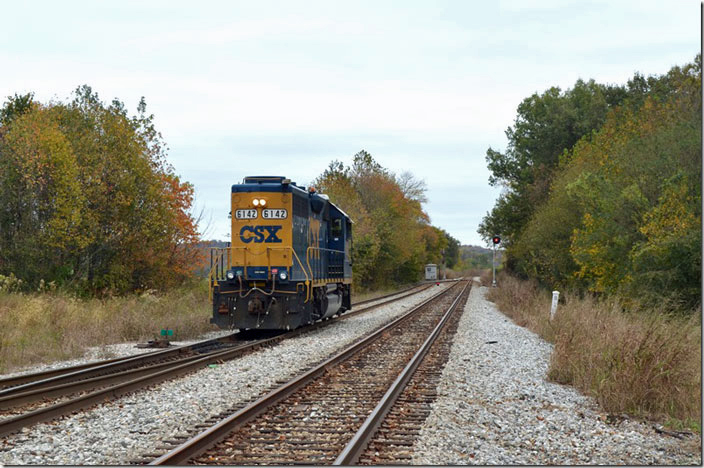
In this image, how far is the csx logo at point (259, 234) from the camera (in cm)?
1756

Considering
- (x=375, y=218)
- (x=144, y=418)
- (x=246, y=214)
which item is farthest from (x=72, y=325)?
(x=375, y=218)

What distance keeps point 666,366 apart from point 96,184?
2269cm

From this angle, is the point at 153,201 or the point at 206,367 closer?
the point at 206,367

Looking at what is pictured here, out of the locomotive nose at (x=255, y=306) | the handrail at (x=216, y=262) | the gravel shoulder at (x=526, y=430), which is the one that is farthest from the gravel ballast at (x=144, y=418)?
the handrail at (x=216, y=262)

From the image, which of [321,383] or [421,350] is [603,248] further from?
[321,383]

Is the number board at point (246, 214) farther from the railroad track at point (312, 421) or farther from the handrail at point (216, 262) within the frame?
the railroad track at point (312, 421)

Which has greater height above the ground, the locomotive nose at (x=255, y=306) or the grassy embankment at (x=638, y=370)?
the locomotive nose at (x=255, y=306)

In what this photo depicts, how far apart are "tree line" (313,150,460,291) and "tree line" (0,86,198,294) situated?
15.5 m

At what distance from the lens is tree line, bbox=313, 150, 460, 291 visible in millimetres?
46344

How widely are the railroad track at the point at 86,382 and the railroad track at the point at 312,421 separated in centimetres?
192

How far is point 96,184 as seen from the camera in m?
26.2

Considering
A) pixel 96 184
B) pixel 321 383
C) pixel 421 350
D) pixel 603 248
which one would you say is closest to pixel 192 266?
pixel 96 184

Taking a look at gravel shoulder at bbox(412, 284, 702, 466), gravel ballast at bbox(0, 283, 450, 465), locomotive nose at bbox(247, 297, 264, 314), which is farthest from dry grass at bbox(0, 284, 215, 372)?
gravel shoulder at bbox(412, 284, 702, 466)

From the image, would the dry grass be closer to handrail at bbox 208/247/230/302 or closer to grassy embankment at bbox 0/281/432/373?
grassy embankment at bbox 0/281/432/373
